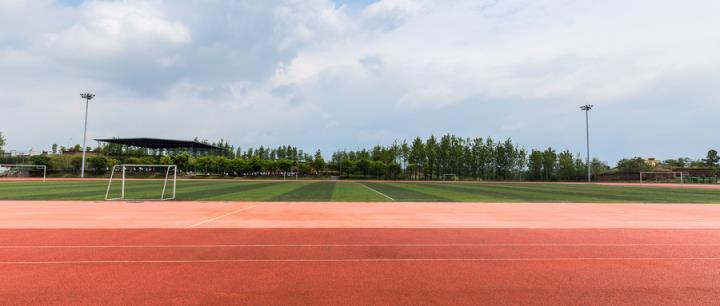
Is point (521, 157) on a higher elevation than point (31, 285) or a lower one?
higher

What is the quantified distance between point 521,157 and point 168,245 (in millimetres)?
100868

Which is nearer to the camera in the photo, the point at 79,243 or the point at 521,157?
the point at 79,243

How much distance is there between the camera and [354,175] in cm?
9294

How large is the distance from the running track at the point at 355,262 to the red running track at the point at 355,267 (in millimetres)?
30

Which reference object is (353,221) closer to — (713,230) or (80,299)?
(80,299)

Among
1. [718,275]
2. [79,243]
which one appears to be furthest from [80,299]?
[718,275]

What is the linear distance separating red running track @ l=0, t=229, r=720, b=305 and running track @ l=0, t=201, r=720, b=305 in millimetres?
30

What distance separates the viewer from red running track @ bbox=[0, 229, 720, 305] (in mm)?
5527

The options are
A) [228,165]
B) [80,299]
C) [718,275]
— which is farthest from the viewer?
[228,165]

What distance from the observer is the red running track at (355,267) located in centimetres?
553

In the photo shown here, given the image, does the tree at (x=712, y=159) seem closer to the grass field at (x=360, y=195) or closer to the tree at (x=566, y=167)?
the tree at (x=566, y=167)

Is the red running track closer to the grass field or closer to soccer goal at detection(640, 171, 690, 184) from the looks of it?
the grass field

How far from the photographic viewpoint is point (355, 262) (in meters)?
7.50

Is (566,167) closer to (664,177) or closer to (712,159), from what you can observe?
(664,177)
